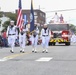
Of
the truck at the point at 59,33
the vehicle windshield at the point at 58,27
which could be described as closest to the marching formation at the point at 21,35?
the truck at the point at 59,33

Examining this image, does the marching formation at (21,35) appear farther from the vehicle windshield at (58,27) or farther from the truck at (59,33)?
the vehicle windshield at (58,27)

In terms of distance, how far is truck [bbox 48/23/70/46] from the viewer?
42125 mm

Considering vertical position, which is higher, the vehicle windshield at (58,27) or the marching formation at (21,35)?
the vehicle windshield at (58,27)

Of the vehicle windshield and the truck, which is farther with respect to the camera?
the vehicle windshield

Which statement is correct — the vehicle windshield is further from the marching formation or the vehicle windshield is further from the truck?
the marching formation

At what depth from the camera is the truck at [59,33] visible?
42.1m

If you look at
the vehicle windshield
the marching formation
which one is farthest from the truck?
the marching formation

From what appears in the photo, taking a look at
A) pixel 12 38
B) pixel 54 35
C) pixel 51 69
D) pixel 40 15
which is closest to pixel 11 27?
pixel 12 38

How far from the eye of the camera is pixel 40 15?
157 metres

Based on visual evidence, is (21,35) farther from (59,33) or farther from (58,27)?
(58,27)

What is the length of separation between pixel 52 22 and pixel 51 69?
3307 cm

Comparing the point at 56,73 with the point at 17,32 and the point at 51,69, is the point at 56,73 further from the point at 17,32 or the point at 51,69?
the point at 17,32

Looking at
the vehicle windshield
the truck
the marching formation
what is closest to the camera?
the marching formation

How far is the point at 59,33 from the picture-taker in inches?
1661
